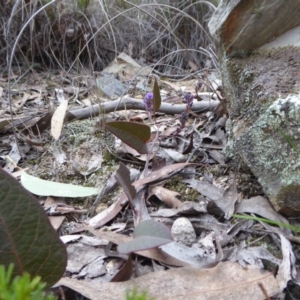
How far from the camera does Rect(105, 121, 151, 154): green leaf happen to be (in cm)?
108

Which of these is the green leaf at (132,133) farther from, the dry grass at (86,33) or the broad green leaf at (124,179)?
the dry grass at (86,33)

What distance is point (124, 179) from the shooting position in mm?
1015

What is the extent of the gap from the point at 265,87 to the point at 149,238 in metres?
0.54

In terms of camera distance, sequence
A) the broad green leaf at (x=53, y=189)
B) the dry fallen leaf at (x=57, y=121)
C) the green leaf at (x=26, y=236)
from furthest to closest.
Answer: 1. the dry fallen leaf at (x=57, y=121)
2. the broad green leaf at (x=53, y=189)
3. the green leaf at (x=26, y=236)

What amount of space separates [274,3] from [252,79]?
0.76 feet

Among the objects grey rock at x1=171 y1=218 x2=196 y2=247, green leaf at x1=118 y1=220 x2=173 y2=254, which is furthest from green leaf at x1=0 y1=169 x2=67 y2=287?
grey rock at x1=171 y1=218 x2=196 y2=247

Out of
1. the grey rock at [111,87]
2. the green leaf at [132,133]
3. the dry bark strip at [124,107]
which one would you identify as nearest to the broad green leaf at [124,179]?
the green leaf at [132,133]

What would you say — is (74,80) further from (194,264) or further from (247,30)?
(194,264)

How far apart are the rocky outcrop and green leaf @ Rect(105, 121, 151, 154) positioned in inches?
9.7

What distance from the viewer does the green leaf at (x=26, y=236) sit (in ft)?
Result: 2.23

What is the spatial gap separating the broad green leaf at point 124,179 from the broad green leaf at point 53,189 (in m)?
0.09

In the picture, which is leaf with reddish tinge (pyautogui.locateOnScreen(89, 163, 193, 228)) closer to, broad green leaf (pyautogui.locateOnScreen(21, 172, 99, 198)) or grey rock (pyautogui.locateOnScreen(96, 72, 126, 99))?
broad green leaf (pyautogui.locateOnScreen(21, 172, 99, 198))

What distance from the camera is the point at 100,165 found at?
1.34 m

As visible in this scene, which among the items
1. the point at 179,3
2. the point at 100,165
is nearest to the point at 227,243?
the point at 100,165
